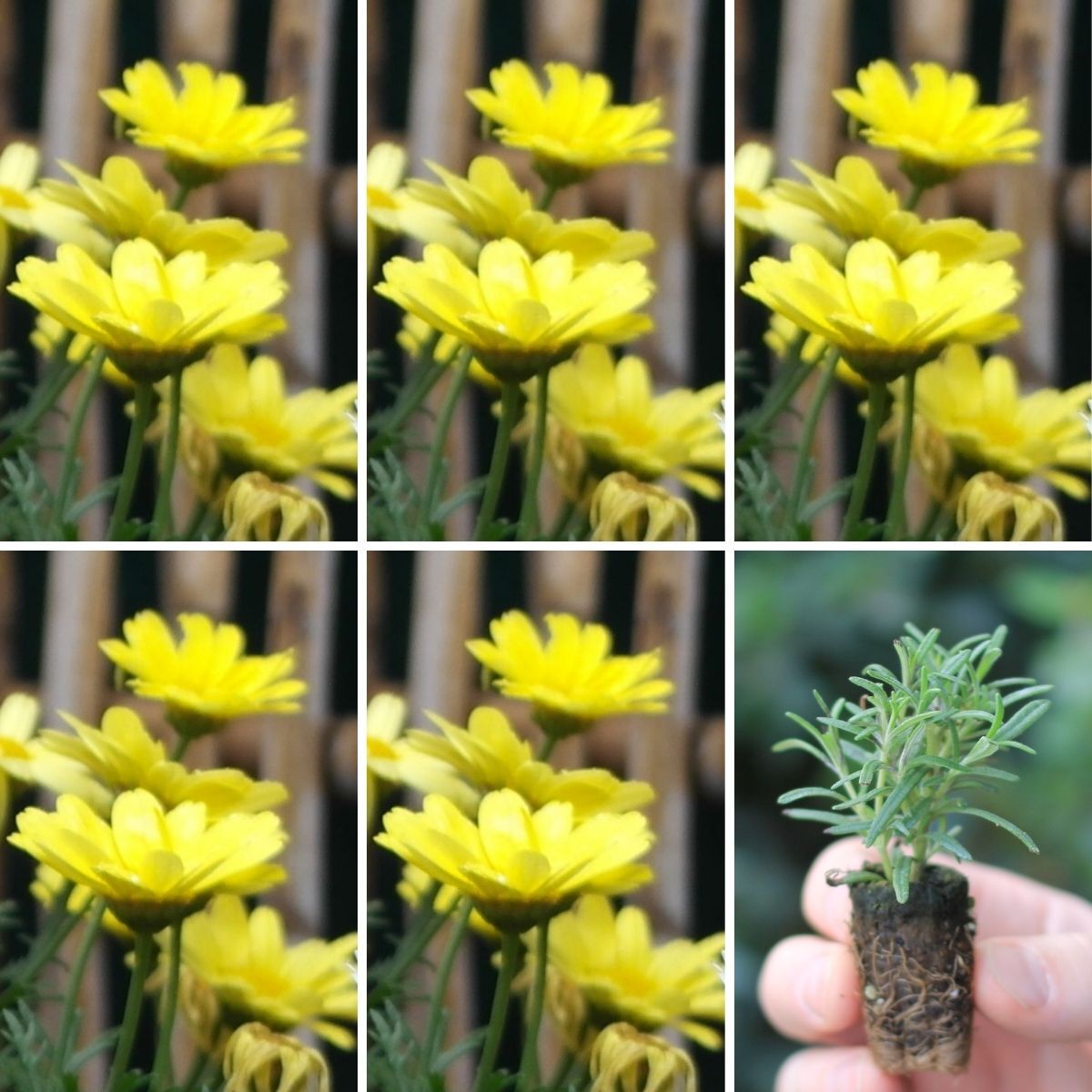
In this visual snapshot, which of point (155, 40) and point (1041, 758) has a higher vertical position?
point (155, 40)

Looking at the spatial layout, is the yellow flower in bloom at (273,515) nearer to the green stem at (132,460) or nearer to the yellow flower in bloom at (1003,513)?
the green stem at (132,460)

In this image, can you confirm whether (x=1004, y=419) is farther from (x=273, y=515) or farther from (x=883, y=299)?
(x=273, y=515)

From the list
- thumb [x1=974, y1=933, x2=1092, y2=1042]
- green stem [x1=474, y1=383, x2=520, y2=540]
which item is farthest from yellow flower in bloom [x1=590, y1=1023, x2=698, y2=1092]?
green stem [x1=474, y1=383, x2=520, y2=540]

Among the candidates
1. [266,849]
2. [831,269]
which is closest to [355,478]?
[266,849]

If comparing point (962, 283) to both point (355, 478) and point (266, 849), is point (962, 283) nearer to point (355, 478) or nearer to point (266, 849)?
point (355, 478)

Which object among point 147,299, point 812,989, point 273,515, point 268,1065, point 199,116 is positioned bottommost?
point 268,1065

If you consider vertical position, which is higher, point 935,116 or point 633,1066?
point 935,116

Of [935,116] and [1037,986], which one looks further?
[935,116]

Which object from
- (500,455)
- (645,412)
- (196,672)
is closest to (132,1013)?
(196,672)
